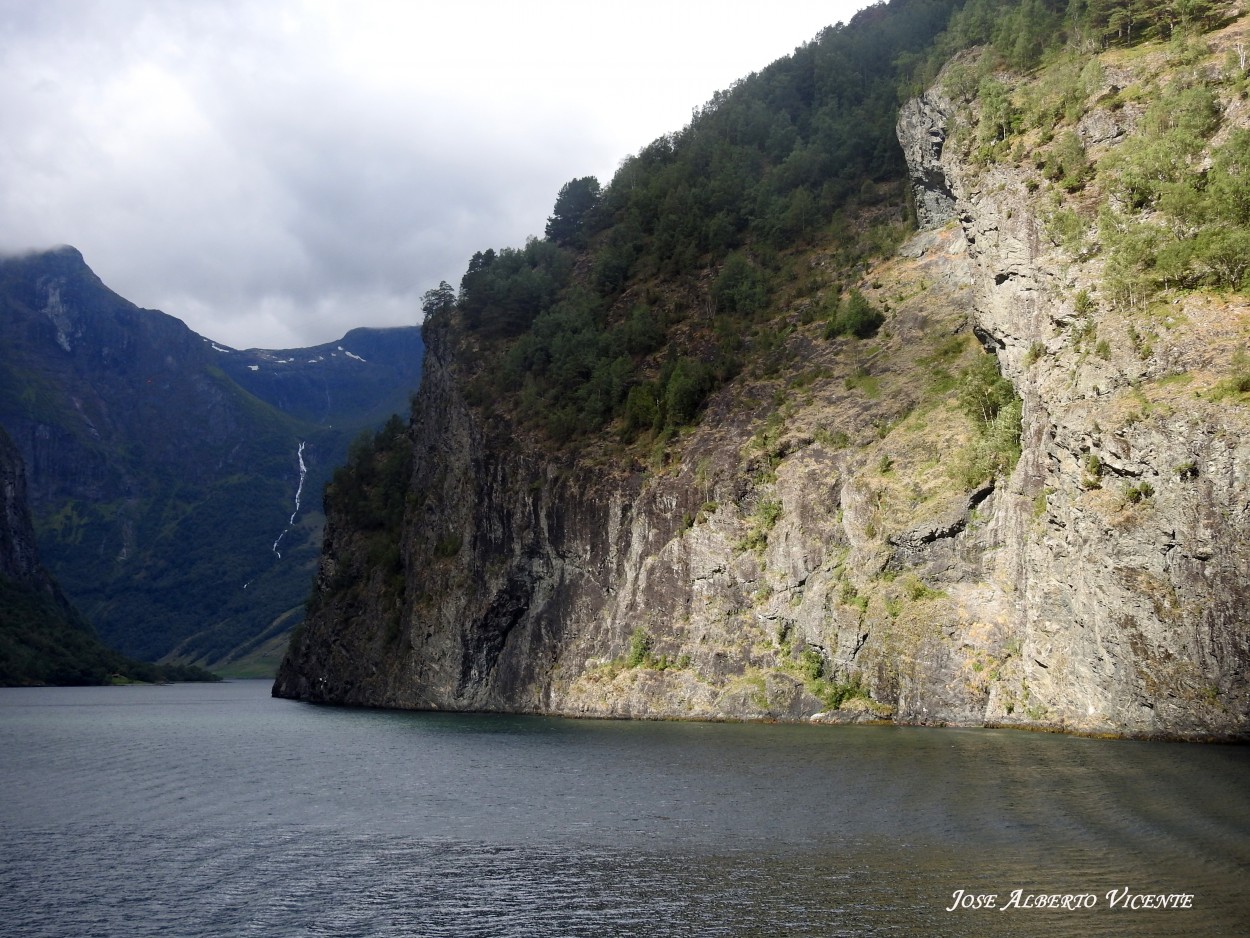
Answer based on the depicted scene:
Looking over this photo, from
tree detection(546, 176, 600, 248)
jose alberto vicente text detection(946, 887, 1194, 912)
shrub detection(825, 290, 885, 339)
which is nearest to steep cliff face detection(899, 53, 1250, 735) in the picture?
shrub detection(825, 290, 885, 339)

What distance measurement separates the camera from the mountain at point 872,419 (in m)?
54.5

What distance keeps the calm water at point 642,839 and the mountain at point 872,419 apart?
914 centimetres

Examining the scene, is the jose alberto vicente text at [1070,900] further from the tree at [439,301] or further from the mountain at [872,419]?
the tree at [439,301]

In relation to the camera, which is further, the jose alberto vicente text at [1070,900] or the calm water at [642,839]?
the calm water at [642,839]

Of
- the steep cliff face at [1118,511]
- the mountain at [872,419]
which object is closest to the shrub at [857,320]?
the mountain at [872,419]

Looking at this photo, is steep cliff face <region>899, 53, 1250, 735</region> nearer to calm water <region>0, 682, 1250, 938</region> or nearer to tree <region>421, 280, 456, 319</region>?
calm water <region>0, 682, 1250, 938</region>

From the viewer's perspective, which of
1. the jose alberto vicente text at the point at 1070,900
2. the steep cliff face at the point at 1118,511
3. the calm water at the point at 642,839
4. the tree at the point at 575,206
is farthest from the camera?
the tree at the point at 575,206

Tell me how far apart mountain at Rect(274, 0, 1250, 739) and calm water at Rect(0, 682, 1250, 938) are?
30.0ft

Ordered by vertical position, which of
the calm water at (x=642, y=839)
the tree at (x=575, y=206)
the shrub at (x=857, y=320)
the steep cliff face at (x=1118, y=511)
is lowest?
the calm water at (x=642, y=839)

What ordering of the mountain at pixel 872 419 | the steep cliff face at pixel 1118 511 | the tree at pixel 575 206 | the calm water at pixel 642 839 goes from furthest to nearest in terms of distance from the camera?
the tree at pixel 575 206 < the mountain at pixel 872 419 < the steep cliff face at pixel 1118 511 < the calm water at pixel 642 839

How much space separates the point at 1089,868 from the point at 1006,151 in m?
59.8

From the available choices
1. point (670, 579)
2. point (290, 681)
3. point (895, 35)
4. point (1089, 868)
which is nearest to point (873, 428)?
point (670, 579)

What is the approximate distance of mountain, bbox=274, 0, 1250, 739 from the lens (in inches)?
2147

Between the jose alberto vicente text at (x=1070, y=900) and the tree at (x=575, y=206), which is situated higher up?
the tree at (x=575, y=206)
